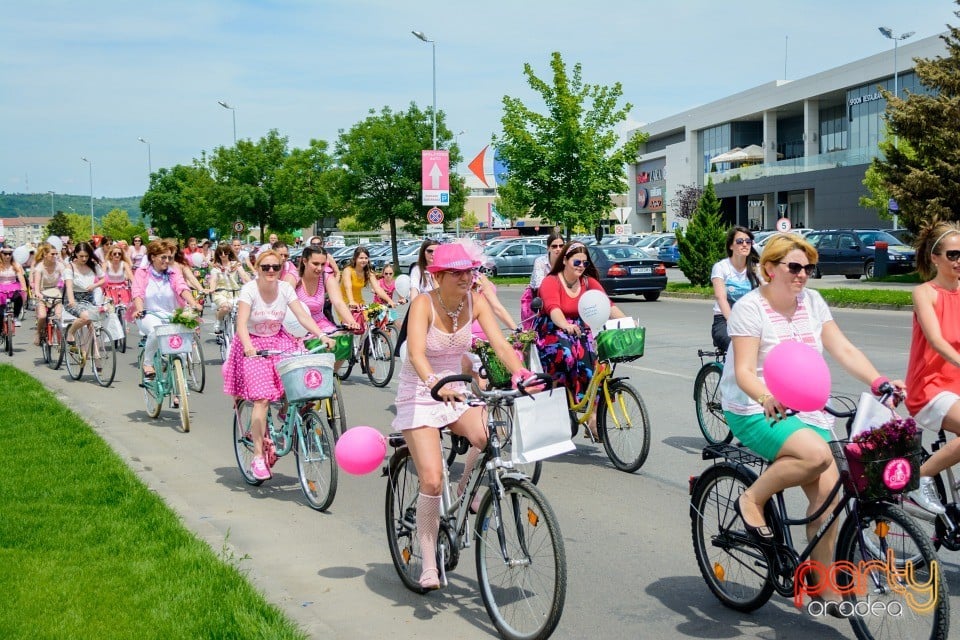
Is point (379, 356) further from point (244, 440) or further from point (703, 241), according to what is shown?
point (703, 241)

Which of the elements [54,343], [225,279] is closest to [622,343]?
[54,343]

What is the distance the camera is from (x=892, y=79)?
63.8 meters

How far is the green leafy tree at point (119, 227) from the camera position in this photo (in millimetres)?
113588

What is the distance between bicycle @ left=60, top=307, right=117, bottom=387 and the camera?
46.7ft

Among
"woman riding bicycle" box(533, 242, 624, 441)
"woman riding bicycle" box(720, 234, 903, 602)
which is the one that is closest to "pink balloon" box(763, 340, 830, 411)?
"woman riding bicycle" box(720, 234, 903, 602)

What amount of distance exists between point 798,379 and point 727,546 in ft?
3.30

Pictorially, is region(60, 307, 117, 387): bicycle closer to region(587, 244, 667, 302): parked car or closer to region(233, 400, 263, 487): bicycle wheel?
region(233, 400, 263, 487): bicycle wheel

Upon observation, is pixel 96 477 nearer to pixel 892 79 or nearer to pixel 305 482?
pixel 305 482

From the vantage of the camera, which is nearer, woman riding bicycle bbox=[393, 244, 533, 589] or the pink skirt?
woman riding bicycle bbox=[393, 244, 533, 589]

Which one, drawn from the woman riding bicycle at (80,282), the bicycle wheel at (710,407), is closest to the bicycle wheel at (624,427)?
the bicycle wheel at (710,407)

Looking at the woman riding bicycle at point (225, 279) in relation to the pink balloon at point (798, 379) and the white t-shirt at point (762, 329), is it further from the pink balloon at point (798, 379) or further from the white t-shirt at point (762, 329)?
the pink balloon at point (798, 379)

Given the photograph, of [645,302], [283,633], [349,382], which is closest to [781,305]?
[283,633]

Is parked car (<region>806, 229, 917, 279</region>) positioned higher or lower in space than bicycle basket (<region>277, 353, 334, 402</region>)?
higher

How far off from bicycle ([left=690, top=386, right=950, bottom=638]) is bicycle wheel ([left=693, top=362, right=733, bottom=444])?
4.13 metres
